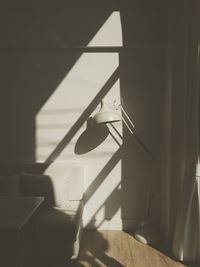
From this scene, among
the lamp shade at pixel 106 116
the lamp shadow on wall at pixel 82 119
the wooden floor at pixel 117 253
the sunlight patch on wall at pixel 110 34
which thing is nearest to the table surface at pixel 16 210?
the wooden floor at pixel 117 253

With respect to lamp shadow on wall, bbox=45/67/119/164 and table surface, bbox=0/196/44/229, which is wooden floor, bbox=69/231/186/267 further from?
lamp shadow on wall, bbox=45/67/119/164

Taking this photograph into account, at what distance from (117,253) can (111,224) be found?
26.8 inches

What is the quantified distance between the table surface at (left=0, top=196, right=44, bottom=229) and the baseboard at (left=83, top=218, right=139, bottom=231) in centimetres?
140

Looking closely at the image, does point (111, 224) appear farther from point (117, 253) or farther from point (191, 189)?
point (191, 189)

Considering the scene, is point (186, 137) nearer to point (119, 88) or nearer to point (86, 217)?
point (119, 88)

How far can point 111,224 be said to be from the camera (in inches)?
174

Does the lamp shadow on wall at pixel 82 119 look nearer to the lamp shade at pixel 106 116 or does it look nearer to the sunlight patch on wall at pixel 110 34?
the sunlight patch on wall at pixel 110 34

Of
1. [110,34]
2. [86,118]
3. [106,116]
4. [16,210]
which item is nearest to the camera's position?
[16,210]

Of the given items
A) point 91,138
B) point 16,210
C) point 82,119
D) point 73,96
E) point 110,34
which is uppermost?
point 110,34

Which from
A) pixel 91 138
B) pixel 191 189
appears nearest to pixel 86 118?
pixel 91 138

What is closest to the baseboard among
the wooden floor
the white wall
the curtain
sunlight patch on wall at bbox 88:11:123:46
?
the white wall

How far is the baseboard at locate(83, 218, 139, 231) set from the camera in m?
4.40

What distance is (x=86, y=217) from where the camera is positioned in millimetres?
4445

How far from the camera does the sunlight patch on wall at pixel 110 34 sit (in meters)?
4.13
